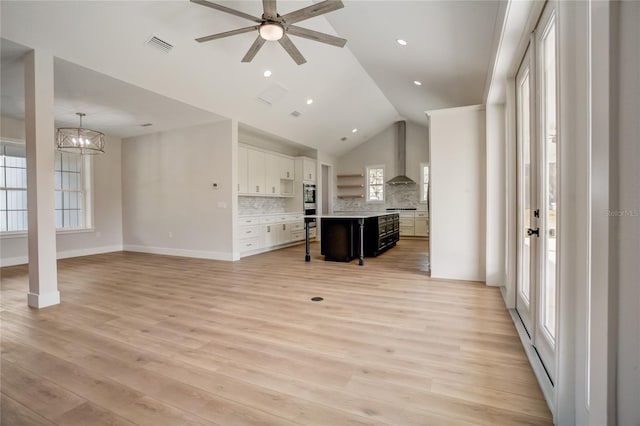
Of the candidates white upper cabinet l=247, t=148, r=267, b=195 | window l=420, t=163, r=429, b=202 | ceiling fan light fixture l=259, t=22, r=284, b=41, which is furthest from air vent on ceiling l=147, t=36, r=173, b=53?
window l=420, t=163, r=429, b=202

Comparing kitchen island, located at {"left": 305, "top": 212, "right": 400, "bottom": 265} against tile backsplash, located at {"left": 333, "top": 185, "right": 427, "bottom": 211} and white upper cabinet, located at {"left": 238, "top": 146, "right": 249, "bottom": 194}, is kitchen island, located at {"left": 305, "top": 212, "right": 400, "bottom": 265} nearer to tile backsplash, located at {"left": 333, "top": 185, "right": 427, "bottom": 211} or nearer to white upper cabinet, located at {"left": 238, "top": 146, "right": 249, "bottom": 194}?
white upper cabinet, located at {"left": 238, "top": 146, "right": 249, "bottom": 194}

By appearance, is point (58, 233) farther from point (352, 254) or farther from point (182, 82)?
point (352, 254)

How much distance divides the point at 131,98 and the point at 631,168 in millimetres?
5895

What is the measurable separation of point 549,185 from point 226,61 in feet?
15.1

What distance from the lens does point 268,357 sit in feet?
7.06

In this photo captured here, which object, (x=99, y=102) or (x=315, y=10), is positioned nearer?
(x=315, y=10)

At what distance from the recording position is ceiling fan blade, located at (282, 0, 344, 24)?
9.55ft

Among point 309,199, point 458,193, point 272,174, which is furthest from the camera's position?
point 309,199

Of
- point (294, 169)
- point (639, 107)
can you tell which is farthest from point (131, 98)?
point (639, 107)

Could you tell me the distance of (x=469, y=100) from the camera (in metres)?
5.81

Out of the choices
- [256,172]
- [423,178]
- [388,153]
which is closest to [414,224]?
[423,178]

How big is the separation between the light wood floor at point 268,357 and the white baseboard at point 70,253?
239 centimetres

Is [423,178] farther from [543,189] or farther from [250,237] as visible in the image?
[543,189]

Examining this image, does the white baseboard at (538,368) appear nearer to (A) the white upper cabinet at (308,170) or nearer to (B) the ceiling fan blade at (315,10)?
(B) the ceiling fan blade at (315,10)
